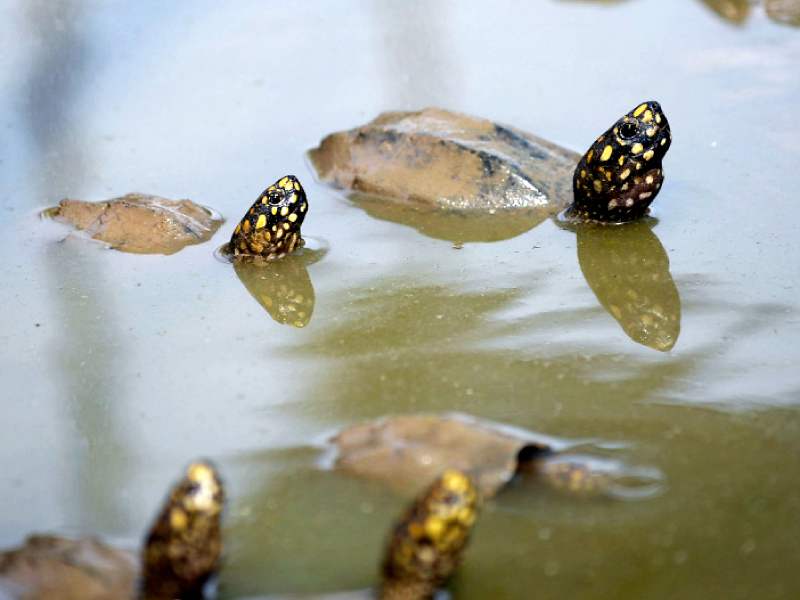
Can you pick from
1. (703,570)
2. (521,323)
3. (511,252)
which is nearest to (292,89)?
(511,252)

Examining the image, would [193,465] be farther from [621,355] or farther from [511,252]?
[511,252]

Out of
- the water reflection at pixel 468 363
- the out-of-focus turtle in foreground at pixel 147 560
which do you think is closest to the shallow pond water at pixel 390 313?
the water reflection at pixel 468 363

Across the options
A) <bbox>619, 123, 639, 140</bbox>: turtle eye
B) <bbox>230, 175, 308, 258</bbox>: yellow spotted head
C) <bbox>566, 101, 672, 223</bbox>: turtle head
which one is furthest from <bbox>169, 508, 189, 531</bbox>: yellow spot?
<bbox>619, 123, 639, 140</bbox>: turtle eye

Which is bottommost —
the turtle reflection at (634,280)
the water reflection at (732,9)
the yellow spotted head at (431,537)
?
the turtle reflection at (634,280)

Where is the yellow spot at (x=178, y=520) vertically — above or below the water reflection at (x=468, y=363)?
above

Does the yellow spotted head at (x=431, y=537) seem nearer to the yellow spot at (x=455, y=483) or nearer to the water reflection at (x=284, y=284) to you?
the yellow spot at (x=455, y=483)

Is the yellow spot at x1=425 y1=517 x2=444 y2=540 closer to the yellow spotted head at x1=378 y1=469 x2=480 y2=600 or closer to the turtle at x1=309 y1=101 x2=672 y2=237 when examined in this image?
the yellow spotted head at x1=378 y1=469 x2=480 y2=600
